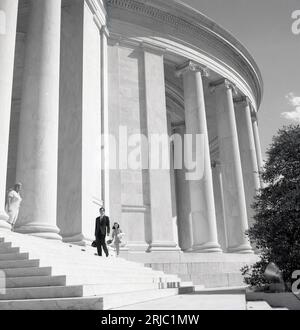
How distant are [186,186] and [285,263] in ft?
259

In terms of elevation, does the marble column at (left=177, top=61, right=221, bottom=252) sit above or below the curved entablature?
below

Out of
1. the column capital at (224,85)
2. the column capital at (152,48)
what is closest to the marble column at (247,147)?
A: the column capital at (224,85)

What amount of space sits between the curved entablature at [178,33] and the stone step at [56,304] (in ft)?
243

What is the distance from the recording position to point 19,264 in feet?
113

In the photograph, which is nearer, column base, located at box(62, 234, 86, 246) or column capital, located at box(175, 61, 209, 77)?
column base, located at box(62, 234, 86, 246)

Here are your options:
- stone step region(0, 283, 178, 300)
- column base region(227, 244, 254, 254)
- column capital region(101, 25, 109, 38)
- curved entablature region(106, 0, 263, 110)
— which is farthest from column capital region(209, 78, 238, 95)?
stone step region(0, 283, 178, 300)

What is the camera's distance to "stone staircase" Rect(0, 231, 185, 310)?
2719 cm

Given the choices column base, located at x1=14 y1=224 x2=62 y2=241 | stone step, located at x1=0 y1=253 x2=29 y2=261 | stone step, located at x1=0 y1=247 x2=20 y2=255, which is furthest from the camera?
column base, located at x1=14 y1=224 x2=62 y2=241

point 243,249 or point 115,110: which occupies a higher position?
point 115,110

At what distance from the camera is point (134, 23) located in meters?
93.6

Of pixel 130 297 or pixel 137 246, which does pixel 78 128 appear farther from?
pixel 130 297

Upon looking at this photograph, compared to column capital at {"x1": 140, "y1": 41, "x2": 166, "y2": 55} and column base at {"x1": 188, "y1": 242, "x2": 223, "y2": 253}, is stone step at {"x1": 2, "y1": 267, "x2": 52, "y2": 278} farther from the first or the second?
column capital at {"x1": 140, "y1": 41, "x2": 166, "y2": 55}

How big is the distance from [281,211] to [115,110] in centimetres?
4509

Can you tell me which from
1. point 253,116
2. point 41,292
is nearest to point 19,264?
point 41,292
